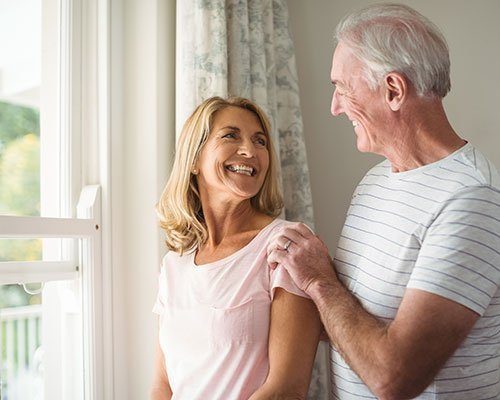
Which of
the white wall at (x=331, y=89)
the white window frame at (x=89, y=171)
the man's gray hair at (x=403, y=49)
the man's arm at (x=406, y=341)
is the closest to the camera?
the man's arm at (x=406, y=341)

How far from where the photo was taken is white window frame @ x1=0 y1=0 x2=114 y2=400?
1845 millimetres

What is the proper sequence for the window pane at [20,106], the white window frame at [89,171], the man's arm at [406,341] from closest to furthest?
the man's arm at [406,341], the window pane at [20,106], the white window frame at [89,171]

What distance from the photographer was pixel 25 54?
1.79 meters

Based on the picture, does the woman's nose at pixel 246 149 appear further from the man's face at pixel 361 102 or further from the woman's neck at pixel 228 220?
the man's face at pixel 361 102

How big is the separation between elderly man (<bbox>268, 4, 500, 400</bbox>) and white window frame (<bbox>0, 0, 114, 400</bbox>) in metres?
0.74

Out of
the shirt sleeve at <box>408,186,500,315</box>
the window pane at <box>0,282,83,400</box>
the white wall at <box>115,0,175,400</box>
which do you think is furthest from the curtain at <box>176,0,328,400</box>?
the shirt sleeve at <box>408,186,500,315</box>

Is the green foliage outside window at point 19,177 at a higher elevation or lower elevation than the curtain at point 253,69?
lower

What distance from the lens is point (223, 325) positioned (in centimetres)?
144

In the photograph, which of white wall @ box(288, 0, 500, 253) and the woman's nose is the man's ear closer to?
the woman's nose

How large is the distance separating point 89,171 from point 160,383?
77cm

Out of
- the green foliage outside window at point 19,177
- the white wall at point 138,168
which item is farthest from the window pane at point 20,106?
the white wall at point 138,168

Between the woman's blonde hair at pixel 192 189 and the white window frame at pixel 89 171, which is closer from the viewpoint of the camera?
the woman's blonde hair at pixel 192 189

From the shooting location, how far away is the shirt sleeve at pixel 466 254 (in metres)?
1.15

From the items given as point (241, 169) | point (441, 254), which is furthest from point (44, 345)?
point (441, 254)
